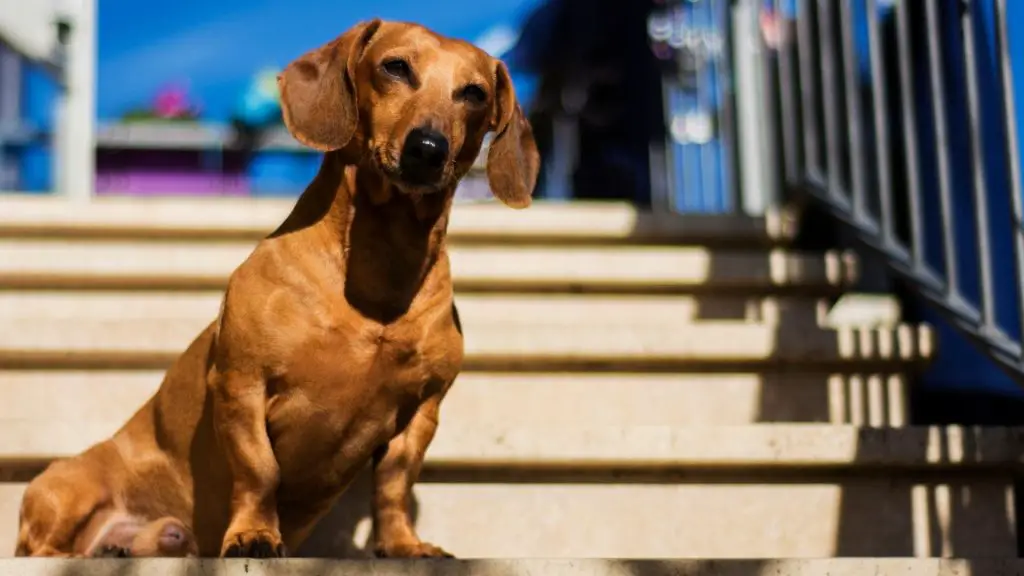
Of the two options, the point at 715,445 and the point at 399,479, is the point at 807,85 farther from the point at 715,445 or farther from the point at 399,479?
the point at 399,479

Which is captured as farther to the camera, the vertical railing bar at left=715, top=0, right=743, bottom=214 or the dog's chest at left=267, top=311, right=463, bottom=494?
the vertical railing bar at left=715, top=0, right=743, bottom=214

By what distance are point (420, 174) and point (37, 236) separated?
1.51 meters

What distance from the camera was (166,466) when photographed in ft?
5.95

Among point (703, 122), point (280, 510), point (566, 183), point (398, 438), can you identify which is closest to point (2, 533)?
point (280, 510)

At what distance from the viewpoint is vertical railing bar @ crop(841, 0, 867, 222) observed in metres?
2.74

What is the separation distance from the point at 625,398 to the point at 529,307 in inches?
16.1

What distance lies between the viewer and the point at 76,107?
3434 mm

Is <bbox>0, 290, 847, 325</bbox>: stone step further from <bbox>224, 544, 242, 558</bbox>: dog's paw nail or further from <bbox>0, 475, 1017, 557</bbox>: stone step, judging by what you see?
<bbox>224, 544, 242, 558</bbox>: dog's paw nail

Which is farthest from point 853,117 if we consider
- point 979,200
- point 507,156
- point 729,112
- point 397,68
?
point 397,68

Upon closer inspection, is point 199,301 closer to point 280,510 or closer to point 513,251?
point 513,251

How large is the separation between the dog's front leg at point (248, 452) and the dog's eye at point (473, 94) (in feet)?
1.60

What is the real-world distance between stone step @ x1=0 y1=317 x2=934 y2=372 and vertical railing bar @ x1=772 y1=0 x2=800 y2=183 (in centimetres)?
84

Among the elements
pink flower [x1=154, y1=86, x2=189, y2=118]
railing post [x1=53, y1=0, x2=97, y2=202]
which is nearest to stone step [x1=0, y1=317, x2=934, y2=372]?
railing post [x1=53, y1=0, x2=97, y2=202]

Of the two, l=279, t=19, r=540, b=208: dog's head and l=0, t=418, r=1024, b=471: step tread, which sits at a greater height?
l=279, t=19, r=540, b=208: dog's head
